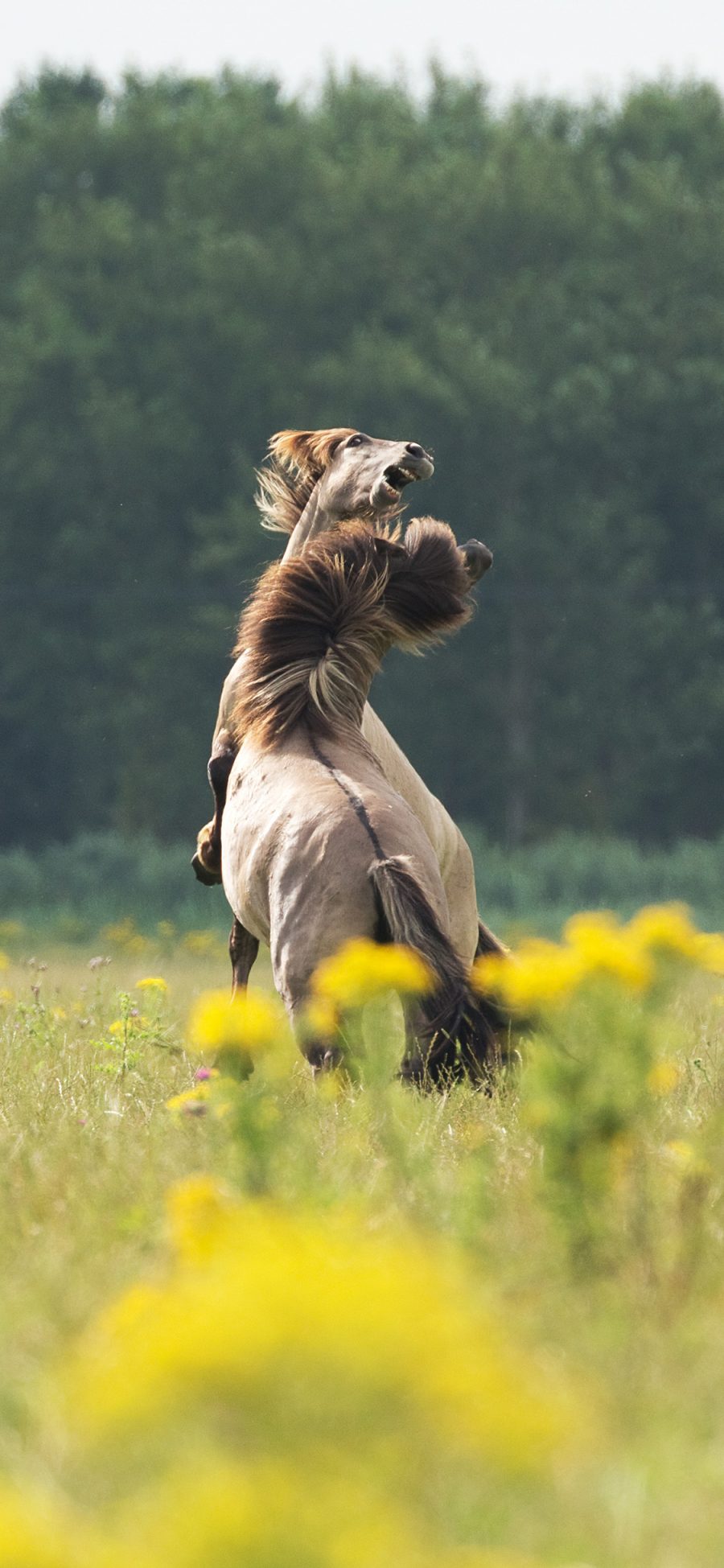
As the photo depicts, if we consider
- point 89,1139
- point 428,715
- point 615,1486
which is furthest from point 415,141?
point 615,1486

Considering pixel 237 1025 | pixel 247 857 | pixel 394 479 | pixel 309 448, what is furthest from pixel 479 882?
pixel 237 1025

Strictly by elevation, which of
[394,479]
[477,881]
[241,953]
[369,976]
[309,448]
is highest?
[309,448]

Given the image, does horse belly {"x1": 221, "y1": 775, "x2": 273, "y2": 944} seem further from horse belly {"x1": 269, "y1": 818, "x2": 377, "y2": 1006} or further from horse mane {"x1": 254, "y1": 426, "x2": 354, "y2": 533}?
horse mane {"x1": 254, "y1": 426, "x2": 354, "y2": 533}

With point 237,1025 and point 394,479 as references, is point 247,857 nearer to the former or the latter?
point 394,479

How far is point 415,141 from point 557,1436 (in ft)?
99.7

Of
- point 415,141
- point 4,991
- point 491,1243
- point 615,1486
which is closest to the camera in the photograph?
point 615,1486

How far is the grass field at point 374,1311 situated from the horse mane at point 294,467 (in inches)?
91.8

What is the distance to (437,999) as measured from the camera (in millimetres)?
4355

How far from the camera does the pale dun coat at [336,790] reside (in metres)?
4.40

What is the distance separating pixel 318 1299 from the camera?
1038mm

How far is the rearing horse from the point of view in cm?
582

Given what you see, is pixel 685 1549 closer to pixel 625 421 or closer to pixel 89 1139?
pixel 89 1139

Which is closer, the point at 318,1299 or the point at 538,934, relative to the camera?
the point at 318,1299

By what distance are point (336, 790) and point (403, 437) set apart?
22342mm
